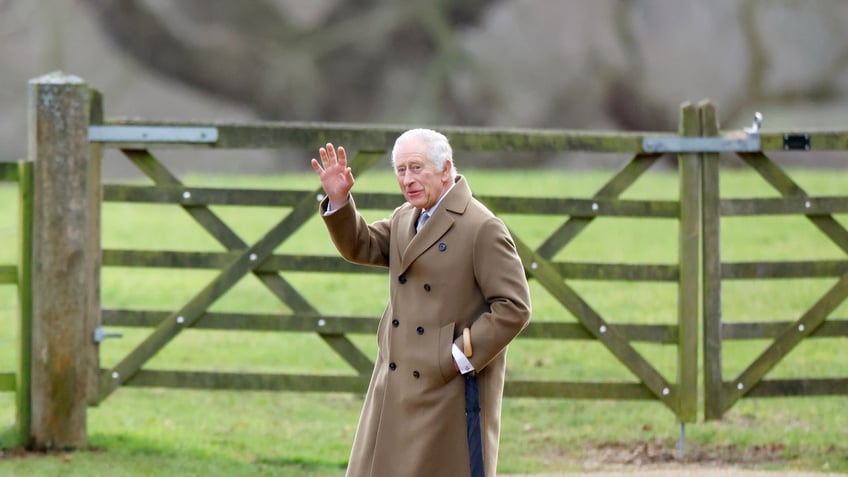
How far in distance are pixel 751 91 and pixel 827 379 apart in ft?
40.1

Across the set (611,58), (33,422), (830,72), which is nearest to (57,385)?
(33,422)

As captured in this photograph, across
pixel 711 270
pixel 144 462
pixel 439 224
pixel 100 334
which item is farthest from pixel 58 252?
pixel 711 270

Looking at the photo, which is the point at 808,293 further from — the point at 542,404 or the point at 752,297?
the point at 542,404

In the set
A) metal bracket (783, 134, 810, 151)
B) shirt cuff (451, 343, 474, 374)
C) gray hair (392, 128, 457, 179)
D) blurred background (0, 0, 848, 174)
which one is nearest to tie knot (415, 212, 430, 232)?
gray hair (392, 128, 457, 179)

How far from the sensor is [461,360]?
4.34 m

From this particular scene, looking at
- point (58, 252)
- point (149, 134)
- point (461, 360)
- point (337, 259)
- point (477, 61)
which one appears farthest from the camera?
point (477, 61)

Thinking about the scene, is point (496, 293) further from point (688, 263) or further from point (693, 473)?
point (688, 263)

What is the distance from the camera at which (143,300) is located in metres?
11.2

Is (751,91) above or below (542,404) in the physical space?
above

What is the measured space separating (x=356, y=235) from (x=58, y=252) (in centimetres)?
238

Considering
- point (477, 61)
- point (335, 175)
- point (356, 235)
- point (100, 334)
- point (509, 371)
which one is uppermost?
point (477, 61)

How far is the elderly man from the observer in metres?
4.36

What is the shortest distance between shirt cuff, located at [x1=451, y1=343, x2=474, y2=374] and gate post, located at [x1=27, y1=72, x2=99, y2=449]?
2.79 metres

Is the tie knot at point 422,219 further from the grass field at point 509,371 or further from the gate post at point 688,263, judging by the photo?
the gate post at point 688,263
